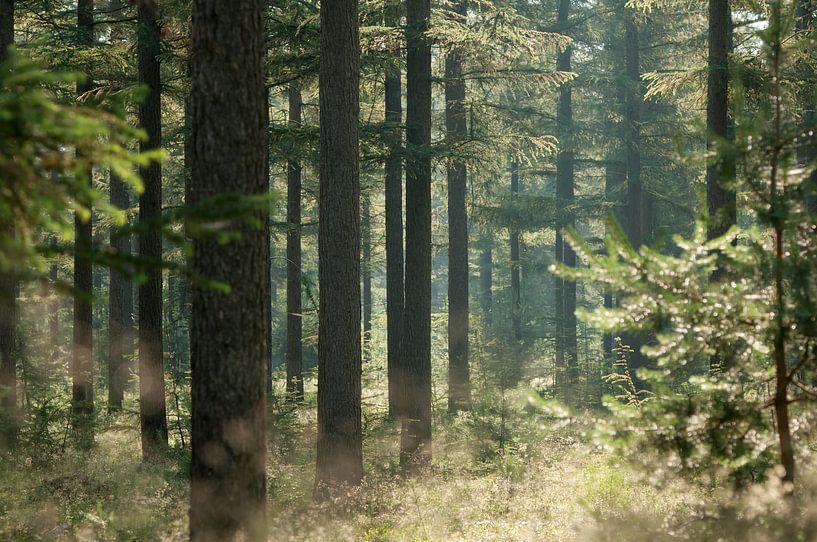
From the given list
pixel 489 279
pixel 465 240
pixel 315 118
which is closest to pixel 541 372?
pixel 465 240

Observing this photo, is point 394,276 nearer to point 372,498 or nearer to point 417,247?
point 417,247

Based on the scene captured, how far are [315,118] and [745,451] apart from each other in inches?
748

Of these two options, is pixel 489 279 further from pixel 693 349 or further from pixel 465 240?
pixel 693 349

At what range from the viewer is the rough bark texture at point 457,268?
2081 centimetres

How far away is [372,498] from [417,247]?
16.9ft

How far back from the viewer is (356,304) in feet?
33.3

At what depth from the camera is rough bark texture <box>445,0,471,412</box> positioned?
819 inches

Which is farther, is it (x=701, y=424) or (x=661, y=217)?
(x=661, y=217)

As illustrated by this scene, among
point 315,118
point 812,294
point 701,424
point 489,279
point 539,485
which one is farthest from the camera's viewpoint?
point 489,279

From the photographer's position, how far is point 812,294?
482cm

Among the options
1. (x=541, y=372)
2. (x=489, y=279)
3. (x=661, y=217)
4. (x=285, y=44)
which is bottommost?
(x=541, y=372)

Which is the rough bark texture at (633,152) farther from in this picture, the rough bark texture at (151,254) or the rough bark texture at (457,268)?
the rough bark texture at (151,254)

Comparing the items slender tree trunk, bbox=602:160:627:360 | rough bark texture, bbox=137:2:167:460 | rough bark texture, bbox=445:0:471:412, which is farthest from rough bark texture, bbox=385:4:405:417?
slender tree trunk, bbox=602:160:627:360

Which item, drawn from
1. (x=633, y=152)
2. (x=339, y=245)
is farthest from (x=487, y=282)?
(x=339, y=245)
